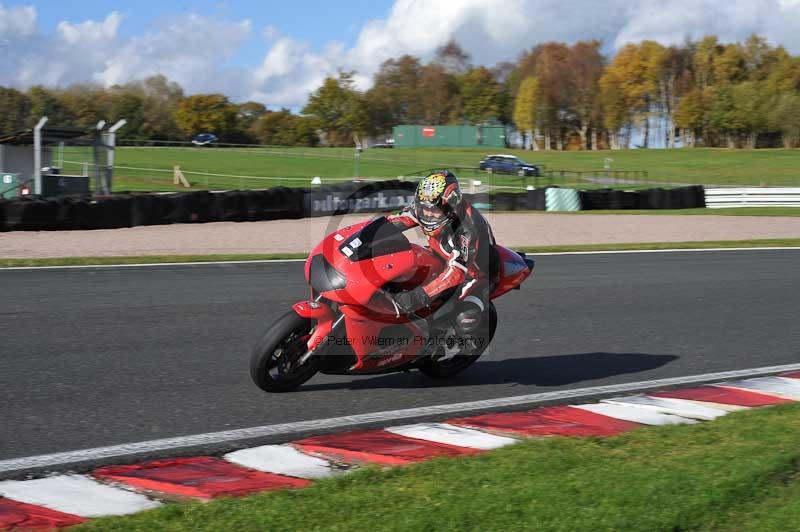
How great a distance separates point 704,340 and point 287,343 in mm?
4649

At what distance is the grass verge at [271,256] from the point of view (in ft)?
46.1

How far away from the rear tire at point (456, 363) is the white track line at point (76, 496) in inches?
112

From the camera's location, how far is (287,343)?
5.91 m

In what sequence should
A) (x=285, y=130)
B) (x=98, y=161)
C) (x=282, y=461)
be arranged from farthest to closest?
(x=285, y=130) < (x=98, y=161) < (x=282, y=461)

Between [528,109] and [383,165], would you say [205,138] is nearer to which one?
[383,165]

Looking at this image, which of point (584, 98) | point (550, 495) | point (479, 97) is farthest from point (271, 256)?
point (479, 97)

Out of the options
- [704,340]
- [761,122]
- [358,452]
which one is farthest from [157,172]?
[761,122]

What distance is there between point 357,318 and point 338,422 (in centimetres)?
69

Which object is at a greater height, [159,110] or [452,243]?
[159,110]

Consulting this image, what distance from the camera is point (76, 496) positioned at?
4.11 metres

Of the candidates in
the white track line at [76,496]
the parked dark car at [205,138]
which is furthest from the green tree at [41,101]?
the white track line at [76,496]

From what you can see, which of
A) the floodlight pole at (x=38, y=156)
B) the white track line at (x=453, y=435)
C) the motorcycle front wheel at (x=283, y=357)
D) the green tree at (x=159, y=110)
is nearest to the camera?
the white track line at (x=453, y=435)

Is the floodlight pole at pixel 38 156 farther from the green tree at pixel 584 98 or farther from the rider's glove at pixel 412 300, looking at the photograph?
the green tree at pixel 584 98

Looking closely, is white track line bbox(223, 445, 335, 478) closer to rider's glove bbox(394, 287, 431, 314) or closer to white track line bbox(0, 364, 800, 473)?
white track line bbox(0, 364, 800, 473)
